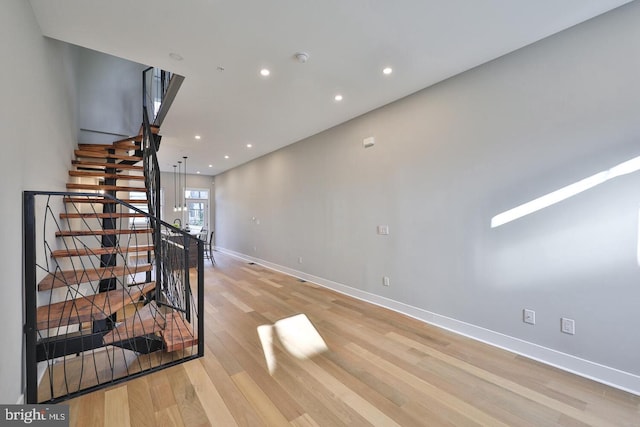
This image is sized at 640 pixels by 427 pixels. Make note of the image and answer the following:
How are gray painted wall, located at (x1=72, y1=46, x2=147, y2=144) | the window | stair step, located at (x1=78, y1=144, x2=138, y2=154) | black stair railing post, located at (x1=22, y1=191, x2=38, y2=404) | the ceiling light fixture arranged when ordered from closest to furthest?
black stair railing post, located at (x1=22, y1=191, x2=38, y2=404) → the ceiling light fixture → stair step, located at (x1=78, y1=144, x2=138, y2=154) → gray painted wall, located at (x1=72, y1=46, x2=147, y2=144) → the window

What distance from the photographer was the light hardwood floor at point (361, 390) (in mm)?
1730

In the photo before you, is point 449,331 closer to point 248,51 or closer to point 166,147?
point 248,51

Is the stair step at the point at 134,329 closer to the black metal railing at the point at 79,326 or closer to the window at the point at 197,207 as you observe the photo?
the black metal railing at the point at 79,326

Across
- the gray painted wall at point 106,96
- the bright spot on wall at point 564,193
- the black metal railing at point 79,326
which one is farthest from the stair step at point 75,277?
the bright spot on wall at point 564,193

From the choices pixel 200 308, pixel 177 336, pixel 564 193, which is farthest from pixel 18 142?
pixel 564 193

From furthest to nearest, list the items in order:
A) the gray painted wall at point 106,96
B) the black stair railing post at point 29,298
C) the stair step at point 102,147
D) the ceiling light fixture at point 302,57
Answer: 1. the gray painted wall at point 106,96
2. the stair step at point 102,147
3. the ceiling light fixture at point 302,57
4. the black stair railing post at point 29,298

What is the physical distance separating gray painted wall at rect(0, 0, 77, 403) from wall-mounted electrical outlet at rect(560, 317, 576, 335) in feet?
13.4

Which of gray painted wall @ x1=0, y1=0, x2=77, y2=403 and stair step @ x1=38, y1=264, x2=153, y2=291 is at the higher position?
gray painted wall @ x1=0, y1=0, x2=77, y2=403

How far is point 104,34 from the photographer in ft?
7.67

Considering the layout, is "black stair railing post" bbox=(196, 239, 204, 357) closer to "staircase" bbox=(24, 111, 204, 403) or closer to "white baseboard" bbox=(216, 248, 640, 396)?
"staircase" bbox=(24, 111, 204, 403)

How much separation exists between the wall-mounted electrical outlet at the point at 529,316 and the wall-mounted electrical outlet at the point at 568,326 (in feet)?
0.64

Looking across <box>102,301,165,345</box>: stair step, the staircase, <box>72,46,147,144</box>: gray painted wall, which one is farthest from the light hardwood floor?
<box>72,46,147,144</box>: gray painted wall

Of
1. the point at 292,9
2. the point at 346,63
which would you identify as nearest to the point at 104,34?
the point at 292,9

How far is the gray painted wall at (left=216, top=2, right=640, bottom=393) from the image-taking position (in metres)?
2.07
